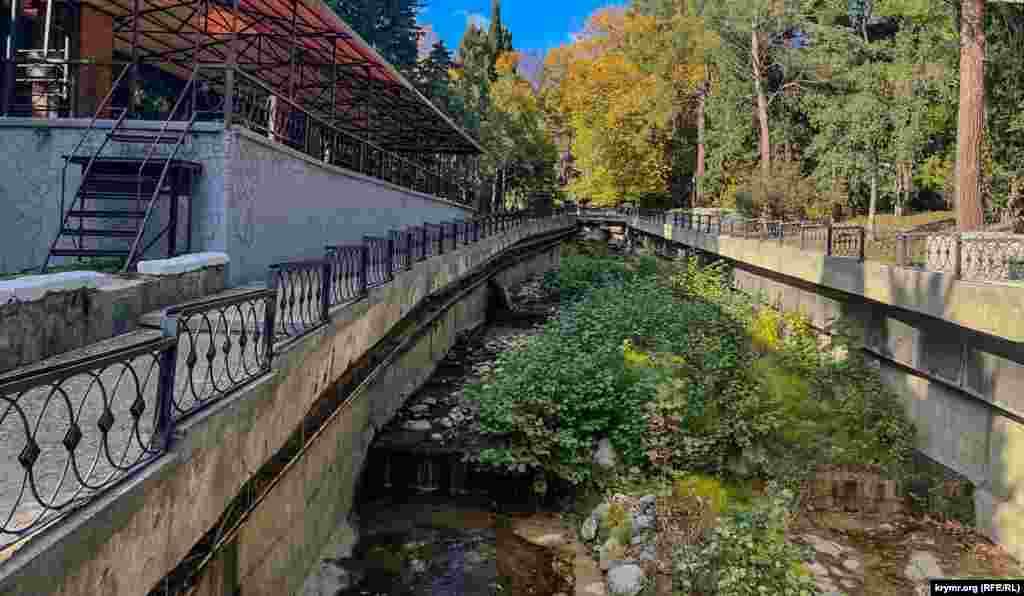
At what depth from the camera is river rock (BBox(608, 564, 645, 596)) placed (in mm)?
8180

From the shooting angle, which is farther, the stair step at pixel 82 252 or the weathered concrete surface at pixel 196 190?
the weathered concrete surface at pixel 196 190

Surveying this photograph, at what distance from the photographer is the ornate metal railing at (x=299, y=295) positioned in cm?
682

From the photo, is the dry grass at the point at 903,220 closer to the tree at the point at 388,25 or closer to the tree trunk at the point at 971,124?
the tree trunk at the point at 971,124

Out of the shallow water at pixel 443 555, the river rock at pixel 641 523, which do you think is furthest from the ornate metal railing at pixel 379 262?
the river rock at pixel 641 523

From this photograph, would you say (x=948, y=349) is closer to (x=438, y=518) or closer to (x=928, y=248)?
(x=928, y=248)

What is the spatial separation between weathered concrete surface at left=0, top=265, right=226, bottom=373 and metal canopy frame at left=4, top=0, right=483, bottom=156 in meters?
3.50

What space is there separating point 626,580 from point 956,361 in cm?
657

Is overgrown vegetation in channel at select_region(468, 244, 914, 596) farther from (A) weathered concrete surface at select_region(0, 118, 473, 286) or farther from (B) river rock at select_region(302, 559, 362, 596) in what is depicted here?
(A) weathered concrete surface at select_region(0, 118, 473, 286)

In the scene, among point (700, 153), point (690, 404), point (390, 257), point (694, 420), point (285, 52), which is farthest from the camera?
point (700, 153)

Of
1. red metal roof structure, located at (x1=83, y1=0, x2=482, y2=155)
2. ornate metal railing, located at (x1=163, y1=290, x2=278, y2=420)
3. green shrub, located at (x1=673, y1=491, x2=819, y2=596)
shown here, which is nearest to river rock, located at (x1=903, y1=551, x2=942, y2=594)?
green shrub, located at (x1=673, y1=491, x2=819, y2=596)

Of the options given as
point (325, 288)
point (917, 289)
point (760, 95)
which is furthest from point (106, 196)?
point (760, 95)

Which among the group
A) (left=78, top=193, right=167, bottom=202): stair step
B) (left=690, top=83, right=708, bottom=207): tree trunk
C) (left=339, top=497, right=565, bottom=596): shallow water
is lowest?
(left=339, top=497, right=565, bottom=596): shallow water

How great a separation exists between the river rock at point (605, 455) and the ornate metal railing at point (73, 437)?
308 inches

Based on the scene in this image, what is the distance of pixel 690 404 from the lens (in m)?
12.4
